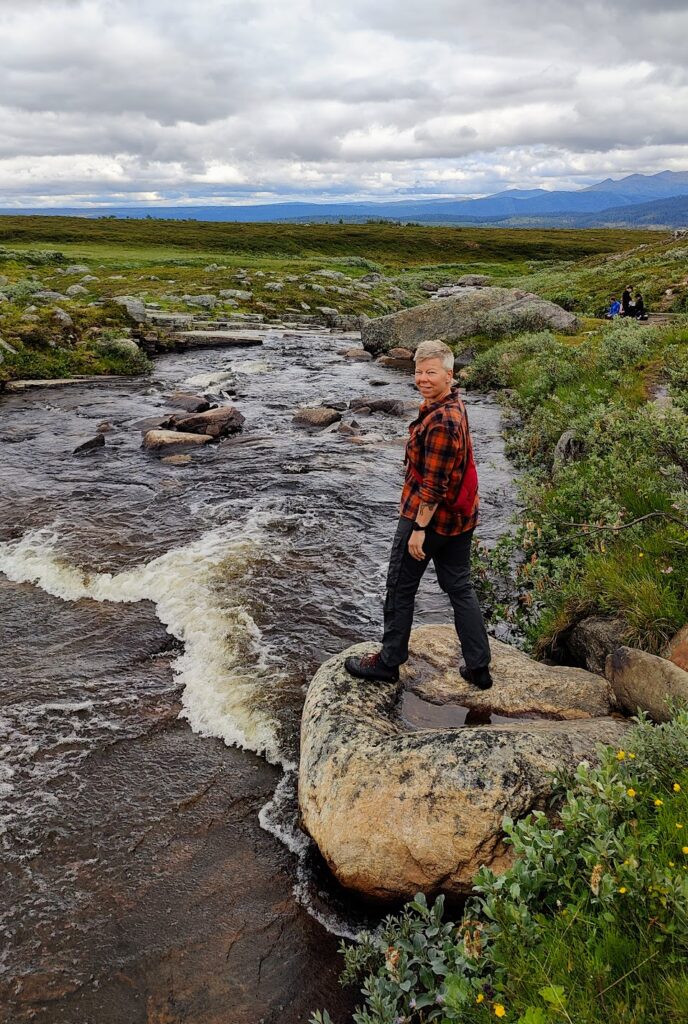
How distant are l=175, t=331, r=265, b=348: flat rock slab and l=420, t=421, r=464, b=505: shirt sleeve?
36.2 meters

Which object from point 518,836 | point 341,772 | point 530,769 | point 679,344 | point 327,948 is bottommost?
point 327,948

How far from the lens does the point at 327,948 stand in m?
5.92

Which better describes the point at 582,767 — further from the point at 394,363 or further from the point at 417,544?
the point at 394,363

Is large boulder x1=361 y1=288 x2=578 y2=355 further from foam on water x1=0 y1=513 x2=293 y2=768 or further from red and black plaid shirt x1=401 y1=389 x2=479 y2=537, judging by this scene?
red and black plaid shirt x1=401 y1=389 x2=479 y2=537

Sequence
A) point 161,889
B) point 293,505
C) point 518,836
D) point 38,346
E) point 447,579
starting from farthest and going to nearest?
point 38,346, point 293,505, point 447,579, point 161,889, point 518,836

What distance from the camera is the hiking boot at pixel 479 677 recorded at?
8008 millimetres

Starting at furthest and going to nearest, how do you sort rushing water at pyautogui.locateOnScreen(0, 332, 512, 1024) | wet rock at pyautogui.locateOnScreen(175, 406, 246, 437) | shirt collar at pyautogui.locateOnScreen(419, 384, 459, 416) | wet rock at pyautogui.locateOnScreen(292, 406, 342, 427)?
wet rock at pyautogui.locateOnScreen(292, 406, 342, 427) < wet rock at pyautogui.locateOnScreen(175, 406, 246, 437) < shirt collar at pyautogui.locateOnScreen(419, 384, 459, 416) < rushing water at pyautogui.locateOnScreen(0, 332, 512, 1024)

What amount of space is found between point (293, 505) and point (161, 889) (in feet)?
35.7

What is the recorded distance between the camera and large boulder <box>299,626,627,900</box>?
19.4 feet

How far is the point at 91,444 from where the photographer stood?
2059cm

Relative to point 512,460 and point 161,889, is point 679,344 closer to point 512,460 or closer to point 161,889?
point 512,460

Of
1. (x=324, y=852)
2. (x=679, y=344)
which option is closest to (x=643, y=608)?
(x=324, y=852)

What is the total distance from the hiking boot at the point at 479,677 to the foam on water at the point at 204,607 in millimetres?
2515

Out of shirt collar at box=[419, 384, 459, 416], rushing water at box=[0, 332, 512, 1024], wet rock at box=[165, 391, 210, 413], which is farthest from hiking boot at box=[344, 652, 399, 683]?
wet rock at box=[165, 391, 210, 413]
